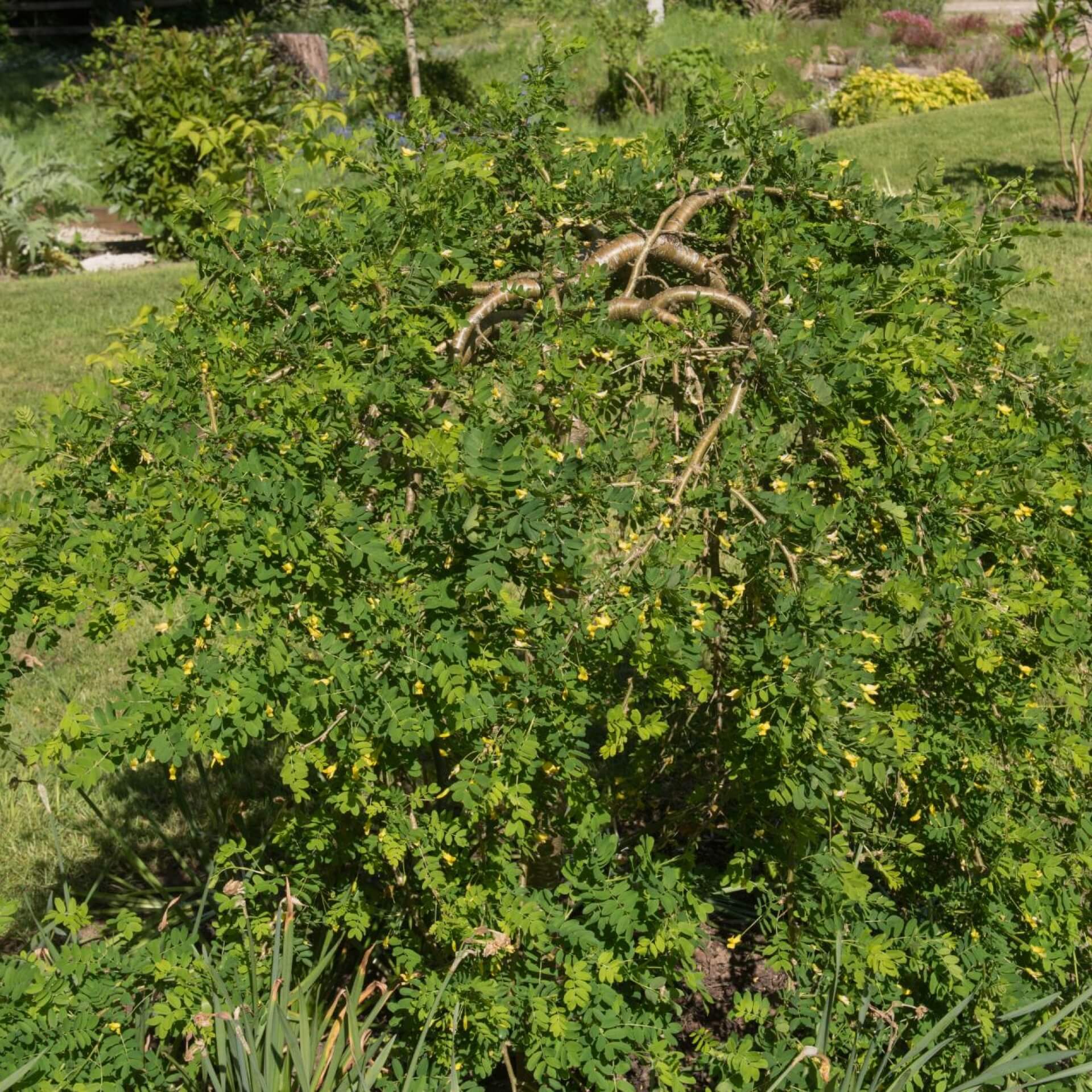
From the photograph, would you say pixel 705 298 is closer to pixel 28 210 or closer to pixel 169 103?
pixel 169 103

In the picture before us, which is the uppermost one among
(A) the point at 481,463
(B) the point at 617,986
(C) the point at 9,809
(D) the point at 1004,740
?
(A) the point at 481,463

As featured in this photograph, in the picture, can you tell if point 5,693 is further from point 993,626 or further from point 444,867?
point 993,626

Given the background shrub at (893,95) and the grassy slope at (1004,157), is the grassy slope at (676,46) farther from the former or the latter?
the grassy slope at (1004,157)

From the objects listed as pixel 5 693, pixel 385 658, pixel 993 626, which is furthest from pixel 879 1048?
pixel 5 693

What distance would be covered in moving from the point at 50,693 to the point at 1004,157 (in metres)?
10.2

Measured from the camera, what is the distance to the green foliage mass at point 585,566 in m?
2.31

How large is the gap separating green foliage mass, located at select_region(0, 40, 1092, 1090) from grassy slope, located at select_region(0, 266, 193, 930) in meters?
0.45

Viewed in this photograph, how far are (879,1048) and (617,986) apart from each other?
53 cm

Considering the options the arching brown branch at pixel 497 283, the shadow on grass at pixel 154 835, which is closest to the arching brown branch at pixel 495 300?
the arching brown branch at pixel 497 283

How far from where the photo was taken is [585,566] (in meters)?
2.33

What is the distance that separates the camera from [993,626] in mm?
2383

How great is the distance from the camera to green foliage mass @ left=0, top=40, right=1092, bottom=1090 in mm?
2311

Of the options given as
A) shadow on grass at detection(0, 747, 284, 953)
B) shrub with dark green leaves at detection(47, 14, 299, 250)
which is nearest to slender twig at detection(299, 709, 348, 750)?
shadow on grass at detection(0, 747, 284, 953)

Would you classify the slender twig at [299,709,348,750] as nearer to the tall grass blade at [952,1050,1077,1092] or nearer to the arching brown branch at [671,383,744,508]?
the arching brown branch at [671,383,744,508]
